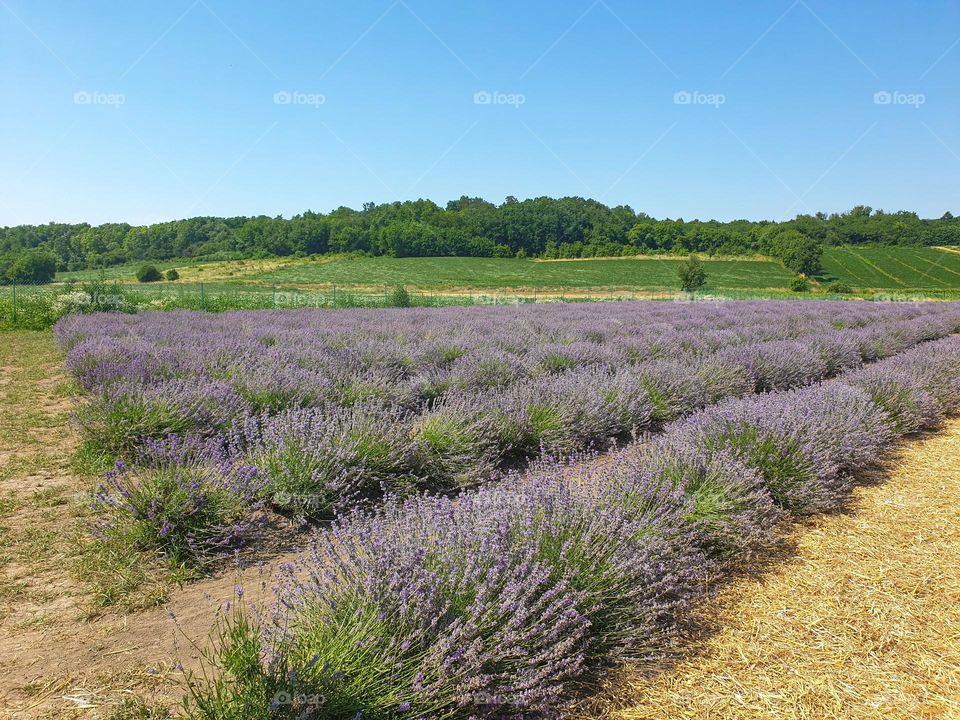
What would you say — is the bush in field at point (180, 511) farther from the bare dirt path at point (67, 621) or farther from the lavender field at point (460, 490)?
the bare dirt path at point (67, 621)

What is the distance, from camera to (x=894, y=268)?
59188 millimetres

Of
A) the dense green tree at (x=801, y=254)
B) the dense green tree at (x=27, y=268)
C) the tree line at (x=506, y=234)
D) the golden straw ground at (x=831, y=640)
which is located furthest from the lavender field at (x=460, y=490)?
the tree line at (x=506, y=234)

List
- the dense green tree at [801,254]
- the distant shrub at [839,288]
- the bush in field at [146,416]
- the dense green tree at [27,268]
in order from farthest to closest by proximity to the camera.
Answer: the dense green tree at [801,254] → the distant shrub at [839,288] → the dense green tree at [27,268] → the bush in field at [146,416]

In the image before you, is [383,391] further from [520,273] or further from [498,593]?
[520,273]

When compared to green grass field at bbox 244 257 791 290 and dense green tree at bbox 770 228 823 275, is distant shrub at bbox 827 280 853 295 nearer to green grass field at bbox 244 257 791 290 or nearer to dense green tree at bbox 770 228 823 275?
green grass field at bbox 244 257 791 290

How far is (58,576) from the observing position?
2.44 m

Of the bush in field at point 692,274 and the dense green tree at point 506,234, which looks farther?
the dense green tree at point 506,234

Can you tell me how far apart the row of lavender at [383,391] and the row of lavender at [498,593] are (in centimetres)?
90

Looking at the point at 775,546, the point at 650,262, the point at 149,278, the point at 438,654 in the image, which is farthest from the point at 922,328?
the point at 650,262

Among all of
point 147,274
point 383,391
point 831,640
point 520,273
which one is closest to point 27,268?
point 147,274

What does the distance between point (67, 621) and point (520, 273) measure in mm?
57294

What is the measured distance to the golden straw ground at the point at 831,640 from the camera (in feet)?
6.07
